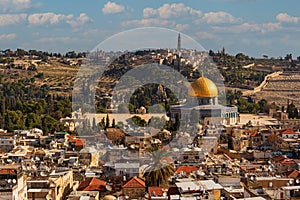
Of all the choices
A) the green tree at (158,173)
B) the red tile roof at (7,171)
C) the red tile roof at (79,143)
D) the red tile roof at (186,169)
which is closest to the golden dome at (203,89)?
the red tile roof at (79,143)

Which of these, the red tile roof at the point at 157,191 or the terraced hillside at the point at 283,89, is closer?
the red tile roof at the point at 157,191

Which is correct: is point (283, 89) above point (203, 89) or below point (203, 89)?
above

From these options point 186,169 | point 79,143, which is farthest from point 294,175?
point 79,143

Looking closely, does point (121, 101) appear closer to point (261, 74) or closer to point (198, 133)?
point (198, 133)

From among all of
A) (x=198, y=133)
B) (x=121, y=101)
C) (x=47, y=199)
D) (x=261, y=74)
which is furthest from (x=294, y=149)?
(x=261, y=74)

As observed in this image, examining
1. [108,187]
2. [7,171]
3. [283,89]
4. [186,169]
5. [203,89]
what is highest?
[283,89]

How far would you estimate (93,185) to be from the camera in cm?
1026

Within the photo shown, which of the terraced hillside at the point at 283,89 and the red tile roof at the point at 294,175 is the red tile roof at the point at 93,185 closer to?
the red tile roof at the point at 294,175

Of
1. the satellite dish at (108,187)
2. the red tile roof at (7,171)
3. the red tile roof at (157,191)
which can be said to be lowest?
the satellite dish at (108,187)

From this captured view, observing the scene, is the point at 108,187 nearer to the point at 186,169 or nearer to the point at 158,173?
the point at 158,173

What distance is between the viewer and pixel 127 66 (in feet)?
96.8

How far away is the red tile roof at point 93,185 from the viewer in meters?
10.1

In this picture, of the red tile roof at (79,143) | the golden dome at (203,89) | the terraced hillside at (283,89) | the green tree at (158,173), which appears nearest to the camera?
the green tree at (158,173)

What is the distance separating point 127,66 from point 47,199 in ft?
67.7
